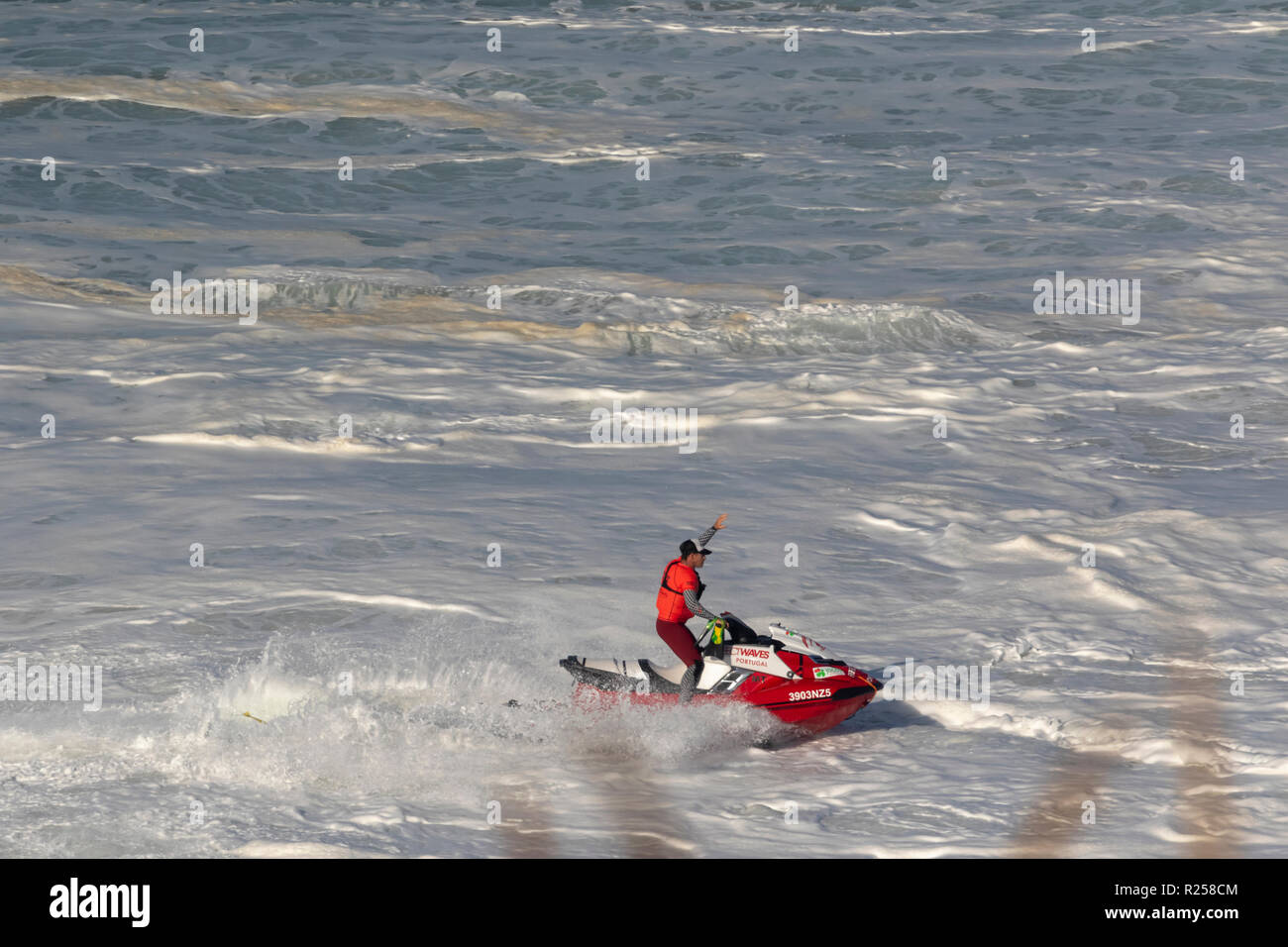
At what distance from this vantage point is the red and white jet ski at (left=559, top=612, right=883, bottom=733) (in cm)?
1136

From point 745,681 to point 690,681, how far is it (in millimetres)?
429

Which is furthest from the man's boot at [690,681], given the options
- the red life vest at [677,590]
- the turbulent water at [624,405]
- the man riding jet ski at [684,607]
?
the red life vest at [677,590]

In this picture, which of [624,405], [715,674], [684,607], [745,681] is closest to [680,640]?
[684,607]

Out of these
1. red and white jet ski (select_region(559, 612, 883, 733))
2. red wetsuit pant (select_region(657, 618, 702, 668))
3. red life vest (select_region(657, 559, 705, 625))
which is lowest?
red and white jet ski (select_region(559, 612, 883, 733))

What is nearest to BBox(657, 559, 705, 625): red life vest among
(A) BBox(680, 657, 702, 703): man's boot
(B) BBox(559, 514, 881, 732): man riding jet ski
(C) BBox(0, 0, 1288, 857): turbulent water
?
(B) BBox(559, 514, 881, 732): man riding jet ski

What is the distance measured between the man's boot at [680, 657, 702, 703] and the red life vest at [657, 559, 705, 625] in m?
0.37

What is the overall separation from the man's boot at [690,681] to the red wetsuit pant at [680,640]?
0.15 ft

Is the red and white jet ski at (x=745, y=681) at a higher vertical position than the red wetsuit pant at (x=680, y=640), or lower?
lower

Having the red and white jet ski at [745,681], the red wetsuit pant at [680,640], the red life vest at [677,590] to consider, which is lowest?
the red and white jet ski at [745,681]

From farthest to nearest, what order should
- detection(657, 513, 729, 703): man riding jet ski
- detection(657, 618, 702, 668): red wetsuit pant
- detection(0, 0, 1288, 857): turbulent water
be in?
detection(657, 618, 702, 668): red wetsuit pant
detection(657, 513, 729, 703): man riding jet ski
detection(0, 0, 1288, 857): turbulent water

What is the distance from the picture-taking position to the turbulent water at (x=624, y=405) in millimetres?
10703

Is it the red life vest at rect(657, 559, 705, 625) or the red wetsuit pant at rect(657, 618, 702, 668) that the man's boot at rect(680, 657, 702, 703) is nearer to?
the red wetsuit pant at rect(657, 618, 702, 668)

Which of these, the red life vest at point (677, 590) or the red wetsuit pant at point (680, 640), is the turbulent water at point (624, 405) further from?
the red life vest at point (677, 590)

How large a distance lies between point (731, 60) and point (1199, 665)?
3594cm
